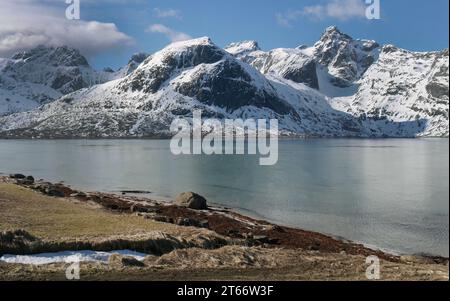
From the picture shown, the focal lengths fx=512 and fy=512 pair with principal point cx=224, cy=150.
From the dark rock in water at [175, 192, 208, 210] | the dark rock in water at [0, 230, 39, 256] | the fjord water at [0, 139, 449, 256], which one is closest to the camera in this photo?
the dark rock in water at [0, 230, 39, 256]

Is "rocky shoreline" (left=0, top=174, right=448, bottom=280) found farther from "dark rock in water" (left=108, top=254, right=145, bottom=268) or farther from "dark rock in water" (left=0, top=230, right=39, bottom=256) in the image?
"dark rock in water" (left=108, top=254, right=145, bottom=268)

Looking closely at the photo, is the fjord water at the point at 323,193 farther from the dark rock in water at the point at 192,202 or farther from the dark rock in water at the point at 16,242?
the dark rock in water at the point at 16,242

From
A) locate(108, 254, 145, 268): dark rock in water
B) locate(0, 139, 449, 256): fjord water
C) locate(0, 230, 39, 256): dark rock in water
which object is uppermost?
locate(0, 230, 39, 256): dark rock in water

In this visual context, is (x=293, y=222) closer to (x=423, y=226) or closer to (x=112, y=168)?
(x=423, y=226)

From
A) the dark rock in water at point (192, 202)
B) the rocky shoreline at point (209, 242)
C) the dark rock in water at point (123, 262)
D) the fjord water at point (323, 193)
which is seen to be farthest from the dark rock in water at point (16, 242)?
the dark rock in water at point (192, 202)

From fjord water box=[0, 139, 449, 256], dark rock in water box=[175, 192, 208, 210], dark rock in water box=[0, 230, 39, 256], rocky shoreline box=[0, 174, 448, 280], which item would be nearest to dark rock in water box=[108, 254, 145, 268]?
rocky shoreline box=[0, 174, 448, 280]

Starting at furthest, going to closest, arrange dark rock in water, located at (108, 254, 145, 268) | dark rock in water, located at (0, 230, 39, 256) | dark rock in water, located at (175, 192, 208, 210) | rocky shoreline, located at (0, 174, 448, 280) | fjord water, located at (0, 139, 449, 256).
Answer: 1. dark rock in water, located at (175, 192, 208, 210)
2. fjord water, located at (0, 139, 449, 256)
3. rocky shoreline, located at (0, 174, 448, 280)
4. dark rock in water, located at (0, 230, 39, 256)
5. dark rock in water, located at (108, 254, 145, 268)

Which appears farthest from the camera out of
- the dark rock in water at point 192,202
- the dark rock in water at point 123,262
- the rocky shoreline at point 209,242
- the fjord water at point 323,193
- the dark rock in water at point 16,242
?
the dark rock in water at point 192,202

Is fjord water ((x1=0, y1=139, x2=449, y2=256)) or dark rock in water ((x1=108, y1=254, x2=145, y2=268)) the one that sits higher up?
dark rock in water ((x1=108, y1=254, x2=145, y2=268))

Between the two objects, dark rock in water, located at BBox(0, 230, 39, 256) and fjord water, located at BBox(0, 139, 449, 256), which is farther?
fjord water, located at BBox(0, 139, 449, 256)

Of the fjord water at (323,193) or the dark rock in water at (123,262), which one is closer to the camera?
the dark rock in water at (123,262)

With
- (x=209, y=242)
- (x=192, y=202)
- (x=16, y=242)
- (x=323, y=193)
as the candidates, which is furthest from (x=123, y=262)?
(x=323, y=193)
